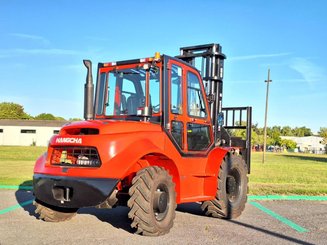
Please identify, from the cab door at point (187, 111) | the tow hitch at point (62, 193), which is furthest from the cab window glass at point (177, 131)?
the tow hitch at point (62, 193)

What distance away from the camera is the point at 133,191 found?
19.5ft

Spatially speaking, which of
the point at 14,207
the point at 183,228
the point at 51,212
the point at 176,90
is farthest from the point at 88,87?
the point at 14,207

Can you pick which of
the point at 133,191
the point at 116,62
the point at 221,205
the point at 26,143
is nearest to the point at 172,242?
the point at 133,191

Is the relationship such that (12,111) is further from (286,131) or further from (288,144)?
(286,131)

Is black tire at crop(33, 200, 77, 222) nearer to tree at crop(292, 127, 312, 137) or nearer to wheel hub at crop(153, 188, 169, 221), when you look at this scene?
wheel hub at crop(153, 188, 169, 221)

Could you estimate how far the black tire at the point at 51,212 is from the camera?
693 cm

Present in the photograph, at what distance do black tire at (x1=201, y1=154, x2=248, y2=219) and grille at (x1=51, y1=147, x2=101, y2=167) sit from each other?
106 inches

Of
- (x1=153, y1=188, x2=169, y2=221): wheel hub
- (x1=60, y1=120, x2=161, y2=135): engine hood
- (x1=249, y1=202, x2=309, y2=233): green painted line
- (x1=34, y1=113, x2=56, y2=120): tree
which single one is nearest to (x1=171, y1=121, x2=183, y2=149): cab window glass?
(x1=60, y1=120, x2=161, y2=135): engine hood

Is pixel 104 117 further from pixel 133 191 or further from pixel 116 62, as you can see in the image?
pixel 133 191

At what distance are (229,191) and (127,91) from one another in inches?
116

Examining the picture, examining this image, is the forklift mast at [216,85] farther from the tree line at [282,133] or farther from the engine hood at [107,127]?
the tree line at [282,133]

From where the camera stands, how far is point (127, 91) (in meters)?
7.35

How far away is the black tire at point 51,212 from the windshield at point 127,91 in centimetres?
187

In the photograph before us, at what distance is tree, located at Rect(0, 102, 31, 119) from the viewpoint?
104312 mm
